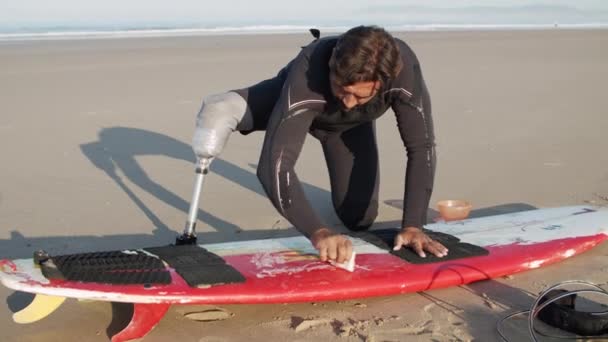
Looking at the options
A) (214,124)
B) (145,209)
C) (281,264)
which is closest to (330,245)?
(281,264)

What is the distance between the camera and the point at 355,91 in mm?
2711

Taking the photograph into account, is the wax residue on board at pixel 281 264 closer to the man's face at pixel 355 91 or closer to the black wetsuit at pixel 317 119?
the black wetsuit at pixel 317 119

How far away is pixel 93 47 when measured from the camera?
16172mm

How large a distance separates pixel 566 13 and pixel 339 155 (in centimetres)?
3635

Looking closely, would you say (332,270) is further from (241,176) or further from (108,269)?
(241,176)

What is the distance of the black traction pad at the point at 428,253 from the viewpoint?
3.29m

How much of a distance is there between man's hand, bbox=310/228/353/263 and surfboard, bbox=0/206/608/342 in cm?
19

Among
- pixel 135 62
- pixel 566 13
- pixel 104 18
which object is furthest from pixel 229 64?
pixel 566 13

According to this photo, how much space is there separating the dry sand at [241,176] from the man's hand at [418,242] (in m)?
0.19

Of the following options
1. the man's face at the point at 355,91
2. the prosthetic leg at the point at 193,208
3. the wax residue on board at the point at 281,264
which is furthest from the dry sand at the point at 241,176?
the man's face at the point at 355,91

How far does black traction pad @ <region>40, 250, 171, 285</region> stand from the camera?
2.69 m

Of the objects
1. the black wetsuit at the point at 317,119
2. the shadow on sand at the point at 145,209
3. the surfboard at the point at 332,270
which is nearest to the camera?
the surfboard at the point at 332,270

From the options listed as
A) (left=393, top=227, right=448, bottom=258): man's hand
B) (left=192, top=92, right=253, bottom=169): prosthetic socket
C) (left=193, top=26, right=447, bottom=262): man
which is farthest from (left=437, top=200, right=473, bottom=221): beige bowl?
(left=192, top=92, right=253, bottom=169): prosthetic socket

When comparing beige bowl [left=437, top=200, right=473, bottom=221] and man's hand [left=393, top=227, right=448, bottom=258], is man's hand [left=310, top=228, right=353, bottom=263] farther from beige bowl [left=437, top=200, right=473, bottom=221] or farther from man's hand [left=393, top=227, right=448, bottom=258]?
Result: beige bowl [left=437, top=200, right=473, bottom=221]
